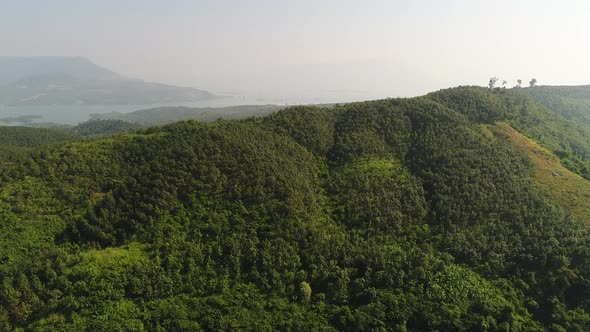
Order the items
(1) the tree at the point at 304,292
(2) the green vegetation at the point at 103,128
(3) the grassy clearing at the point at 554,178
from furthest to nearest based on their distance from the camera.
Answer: (2) the green vegetation at the point at 103,128
(3) the grassy clearing at the point at 554,178
(1) the tree at the point at 304,292

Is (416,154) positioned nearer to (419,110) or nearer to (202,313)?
(419,110)

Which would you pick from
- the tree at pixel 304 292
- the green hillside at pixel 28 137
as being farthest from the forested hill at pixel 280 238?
the green hillside at pixel 28 137

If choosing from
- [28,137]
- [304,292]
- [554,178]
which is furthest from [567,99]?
[28,137]

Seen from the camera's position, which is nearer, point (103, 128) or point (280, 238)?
point (280, 238)

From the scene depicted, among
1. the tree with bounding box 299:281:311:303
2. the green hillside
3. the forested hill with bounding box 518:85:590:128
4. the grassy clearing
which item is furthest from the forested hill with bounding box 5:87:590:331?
the forested hill with bounding box 518:85:590:128

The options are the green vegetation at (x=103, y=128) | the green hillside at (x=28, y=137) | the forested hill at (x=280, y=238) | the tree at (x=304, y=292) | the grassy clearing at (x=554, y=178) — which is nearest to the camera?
the forested hill at (x=280, y=238)

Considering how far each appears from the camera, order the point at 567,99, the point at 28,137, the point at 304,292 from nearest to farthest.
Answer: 1. the point at 304,292
2. the point at 28,137
3. the point at 567,99

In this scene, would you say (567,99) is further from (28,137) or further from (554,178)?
(28,137)

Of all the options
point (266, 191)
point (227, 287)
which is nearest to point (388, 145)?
point (266, 191)

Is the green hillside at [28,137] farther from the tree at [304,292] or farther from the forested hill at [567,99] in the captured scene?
the forested hill at [567,99]
